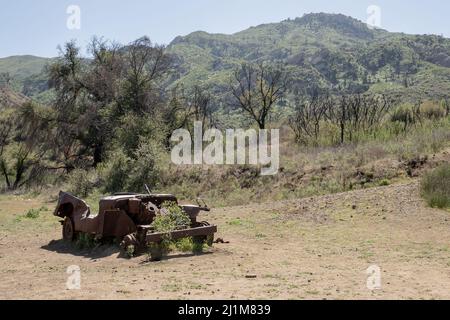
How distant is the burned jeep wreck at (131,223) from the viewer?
1039 cm

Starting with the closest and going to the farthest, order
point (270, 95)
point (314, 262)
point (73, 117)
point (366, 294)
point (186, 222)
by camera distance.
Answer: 1. point (366, 294)
2. point (314, 262)
3. point (186, 222)
4. point (73, 117)
5. point (270, 95)

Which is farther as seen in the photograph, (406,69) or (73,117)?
(406,69)

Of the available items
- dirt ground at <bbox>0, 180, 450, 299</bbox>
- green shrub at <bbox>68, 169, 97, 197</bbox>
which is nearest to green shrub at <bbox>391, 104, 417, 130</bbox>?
dirt ground at <bbox>0, 180, 450, 299</bbox>

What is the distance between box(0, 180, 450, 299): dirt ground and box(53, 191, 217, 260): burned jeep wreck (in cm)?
39

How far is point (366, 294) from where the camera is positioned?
6.66 meters

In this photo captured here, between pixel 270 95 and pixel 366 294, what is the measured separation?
3877 centimetres

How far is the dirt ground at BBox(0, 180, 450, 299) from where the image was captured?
7.05 metres

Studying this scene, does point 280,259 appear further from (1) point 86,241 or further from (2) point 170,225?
(1) point 86,241

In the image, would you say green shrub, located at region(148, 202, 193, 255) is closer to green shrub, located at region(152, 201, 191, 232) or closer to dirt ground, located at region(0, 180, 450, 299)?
green shrub, located at region(152, 201, 191, 232)

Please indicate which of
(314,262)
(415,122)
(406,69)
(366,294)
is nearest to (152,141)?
(415,122)

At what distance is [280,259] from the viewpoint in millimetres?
9797

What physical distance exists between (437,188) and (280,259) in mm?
8076

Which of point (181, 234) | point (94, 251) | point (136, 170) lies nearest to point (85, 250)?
point (94, 251)
